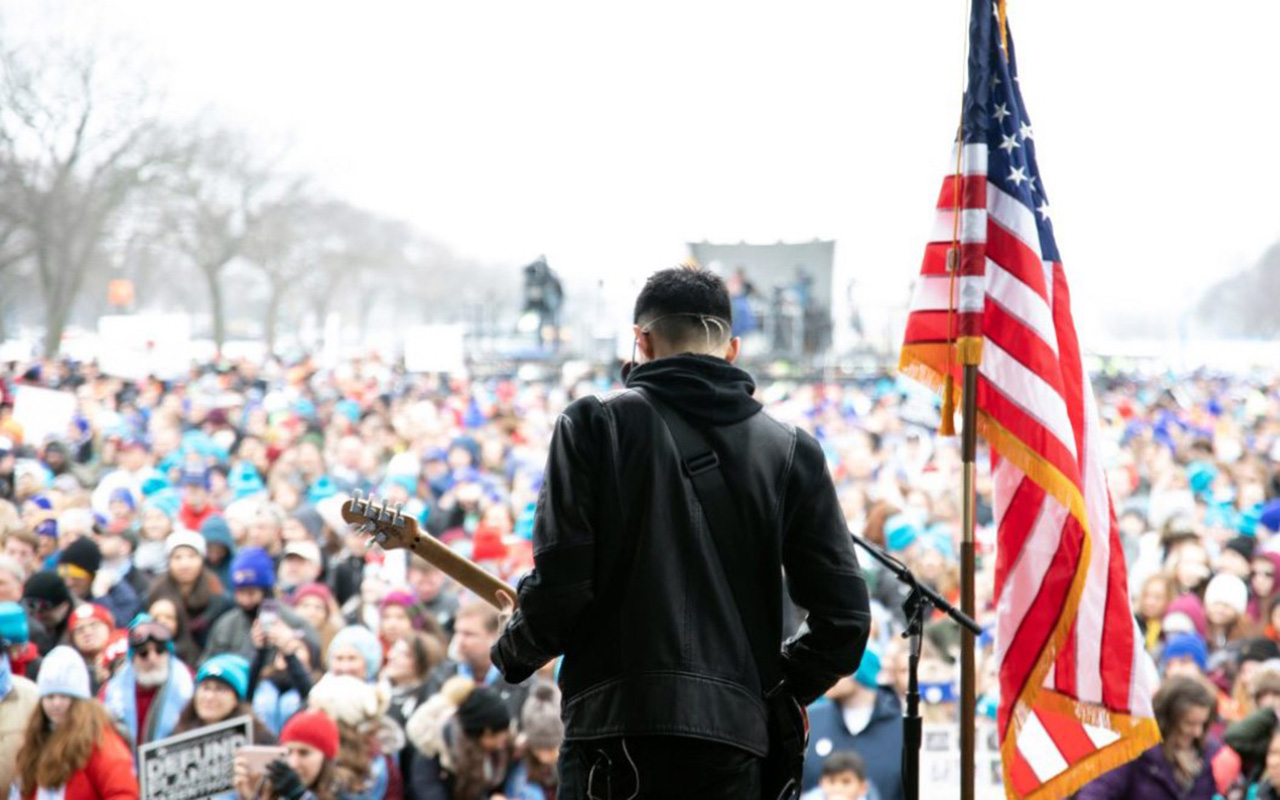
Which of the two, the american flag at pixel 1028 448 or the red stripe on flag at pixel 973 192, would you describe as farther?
the red stripe on flag at pixel 973 192

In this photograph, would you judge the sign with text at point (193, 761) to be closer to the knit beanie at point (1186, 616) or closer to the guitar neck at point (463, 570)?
the guitar neck at point (463, 570)

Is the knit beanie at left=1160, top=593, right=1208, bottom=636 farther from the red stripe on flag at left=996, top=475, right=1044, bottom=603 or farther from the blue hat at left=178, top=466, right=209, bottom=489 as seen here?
the blue hat at left=178, top=466, right=209, bottom=489

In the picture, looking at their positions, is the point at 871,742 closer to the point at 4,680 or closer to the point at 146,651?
the point at 146,651

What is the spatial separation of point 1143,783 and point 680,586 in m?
3.18

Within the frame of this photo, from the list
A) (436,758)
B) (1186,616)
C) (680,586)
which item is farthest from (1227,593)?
(680,586)

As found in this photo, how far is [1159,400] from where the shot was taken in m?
27.0

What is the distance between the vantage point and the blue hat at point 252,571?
825 cm

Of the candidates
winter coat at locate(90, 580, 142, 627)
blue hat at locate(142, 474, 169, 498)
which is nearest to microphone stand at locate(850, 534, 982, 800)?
winter coat at locate(90, 580, 142, 627)

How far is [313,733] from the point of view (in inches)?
230

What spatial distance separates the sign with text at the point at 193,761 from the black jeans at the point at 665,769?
2484 mm

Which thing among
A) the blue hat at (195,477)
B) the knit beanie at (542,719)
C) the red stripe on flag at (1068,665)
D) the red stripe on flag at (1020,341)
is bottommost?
the knit beanie at (542,719)

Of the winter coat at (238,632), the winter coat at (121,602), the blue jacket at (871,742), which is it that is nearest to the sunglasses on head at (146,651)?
the winter coat at (238,632)

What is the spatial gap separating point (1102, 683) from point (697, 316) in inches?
82.5

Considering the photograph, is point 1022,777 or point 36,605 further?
point 36,605
